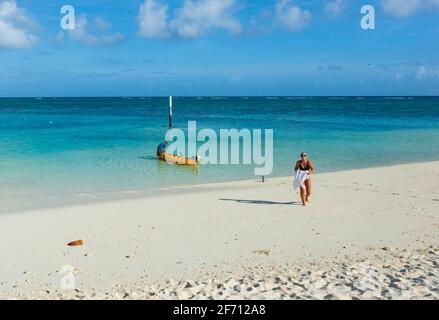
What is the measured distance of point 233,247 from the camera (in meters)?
9.77

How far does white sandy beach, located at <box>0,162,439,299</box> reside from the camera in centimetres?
731

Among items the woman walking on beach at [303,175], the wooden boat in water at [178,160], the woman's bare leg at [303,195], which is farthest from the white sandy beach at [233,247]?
the wooden boat in water at [178,160]

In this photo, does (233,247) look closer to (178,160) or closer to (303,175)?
(303,175)

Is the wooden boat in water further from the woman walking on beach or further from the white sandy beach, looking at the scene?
the woman walking on beach

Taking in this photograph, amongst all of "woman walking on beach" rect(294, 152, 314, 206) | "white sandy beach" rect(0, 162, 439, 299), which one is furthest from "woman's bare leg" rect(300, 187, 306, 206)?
"white sandy beach" rect(0, 162, 439, 299)

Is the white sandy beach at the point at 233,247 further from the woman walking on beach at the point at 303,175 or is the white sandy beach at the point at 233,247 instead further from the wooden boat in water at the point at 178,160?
the wooden boat in water at the point at 178,160

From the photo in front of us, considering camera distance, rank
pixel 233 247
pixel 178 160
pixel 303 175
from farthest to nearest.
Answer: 1. pixel 178 160
2. pixel 303 175
3. pixel 233 247

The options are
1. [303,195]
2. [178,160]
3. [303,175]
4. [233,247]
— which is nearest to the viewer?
[233,247]

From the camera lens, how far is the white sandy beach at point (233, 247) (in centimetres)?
731

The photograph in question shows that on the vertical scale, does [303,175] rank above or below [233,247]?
above

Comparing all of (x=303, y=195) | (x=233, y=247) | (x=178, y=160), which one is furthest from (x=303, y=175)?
(x=178, y=160)

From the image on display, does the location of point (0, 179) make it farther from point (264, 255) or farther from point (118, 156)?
point (264, 255)

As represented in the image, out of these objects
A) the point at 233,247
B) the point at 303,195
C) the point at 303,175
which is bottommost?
the point at 233,247

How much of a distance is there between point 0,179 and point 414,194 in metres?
15.9
